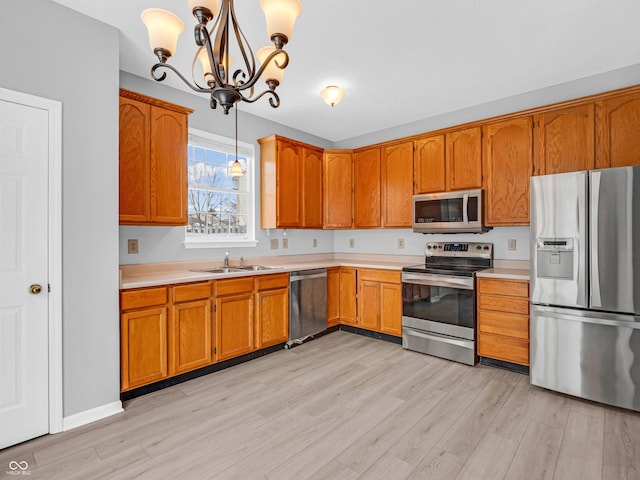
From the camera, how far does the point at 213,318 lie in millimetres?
3141

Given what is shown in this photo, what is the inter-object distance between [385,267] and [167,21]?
325 centimetres

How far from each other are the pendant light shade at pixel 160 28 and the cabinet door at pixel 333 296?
3.22 m

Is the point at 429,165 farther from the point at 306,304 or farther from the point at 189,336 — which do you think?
the point at 189,336

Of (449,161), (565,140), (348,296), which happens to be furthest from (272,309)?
(565,140)

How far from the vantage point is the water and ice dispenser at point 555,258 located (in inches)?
107

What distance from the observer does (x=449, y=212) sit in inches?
153

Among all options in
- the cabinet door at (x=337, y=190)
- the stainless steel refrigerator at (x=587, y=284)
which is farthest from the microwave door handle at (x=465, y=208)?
the cabinet door at (x=337, y=190)

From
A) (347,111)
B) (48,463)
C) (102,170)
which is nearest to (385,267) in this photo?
(347,111)

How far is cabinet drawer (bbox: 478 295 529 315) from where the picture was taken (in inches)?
122

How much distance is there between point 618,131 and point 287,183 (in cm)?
331

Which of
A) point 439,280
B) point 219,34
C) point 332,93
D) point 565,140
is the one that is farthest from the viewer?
point 439,280

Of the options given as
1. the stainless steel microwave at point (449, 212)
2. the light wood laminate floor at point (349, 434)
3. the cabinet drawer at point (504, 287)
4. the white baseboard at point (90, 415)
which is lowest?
the light wood laminate floor at point (349, 434)

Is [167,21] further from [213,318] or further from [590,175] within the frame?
[590,175]

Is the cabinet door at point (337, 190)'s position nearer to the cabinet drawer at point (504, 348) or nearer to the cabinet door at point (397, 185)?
the cabinet door at point (397, 185)
